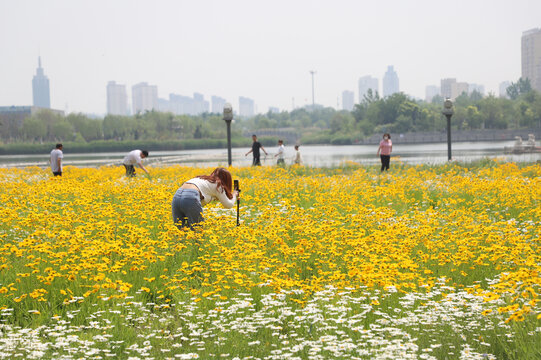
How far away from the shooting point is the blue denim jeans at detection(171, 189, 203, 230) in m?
7.77

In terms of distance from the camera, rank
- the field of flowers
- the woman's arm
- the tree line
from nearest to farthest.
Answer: the field of flowers
the woman's arm
the tree line

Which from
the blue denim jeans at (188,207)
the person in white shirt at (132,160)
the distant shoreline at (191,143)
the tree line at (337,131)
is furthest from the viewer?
the tree line at (337,131)

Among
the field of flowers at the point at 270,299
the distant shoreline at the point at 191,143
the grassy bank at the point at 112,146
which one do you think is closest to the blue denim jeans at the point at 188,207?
the field of flowers at the point at 270,299

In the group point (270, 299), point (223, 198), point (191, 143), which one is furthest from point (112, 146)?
point (270, 299)

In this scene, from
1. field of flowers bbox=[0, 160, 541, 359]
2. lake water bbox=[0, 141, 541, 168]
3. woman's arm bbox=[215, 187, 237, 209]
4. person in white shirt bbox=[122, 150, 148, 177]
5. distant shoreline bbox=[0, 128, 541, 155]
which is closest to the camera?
field of flowers bbox=[0, 160, 541, 359]

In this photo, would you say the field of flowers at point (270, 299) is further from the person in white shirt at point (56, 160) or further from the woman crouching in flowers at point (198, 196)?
the person in white shirt at point (56, 160)

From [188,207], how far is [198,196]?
0.68ft

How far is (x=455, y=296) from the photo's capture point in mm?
5383

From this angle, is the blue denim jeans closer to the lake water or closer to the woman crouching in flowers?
the woman crouching in flowers

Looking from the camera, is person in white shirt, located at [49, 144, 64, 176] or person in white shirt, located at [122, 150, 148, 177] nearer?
person in white shirt, located at [122, 150, 148, 177]

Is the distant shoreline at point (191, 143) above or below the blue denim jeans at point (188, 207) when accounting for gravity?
above

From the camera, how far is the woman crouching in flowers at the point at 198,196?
7.80 meters

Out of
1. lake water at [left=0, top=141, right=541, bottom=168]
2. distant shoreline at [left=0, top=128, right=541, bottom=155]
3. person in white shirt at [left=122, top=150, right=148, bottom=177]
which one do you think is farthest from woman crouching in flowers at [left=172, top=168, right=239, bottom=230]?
distant shoreline at [left=0, top=128, right=541, bottom=155]

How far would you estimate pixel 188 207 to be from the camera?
25.5 ft
